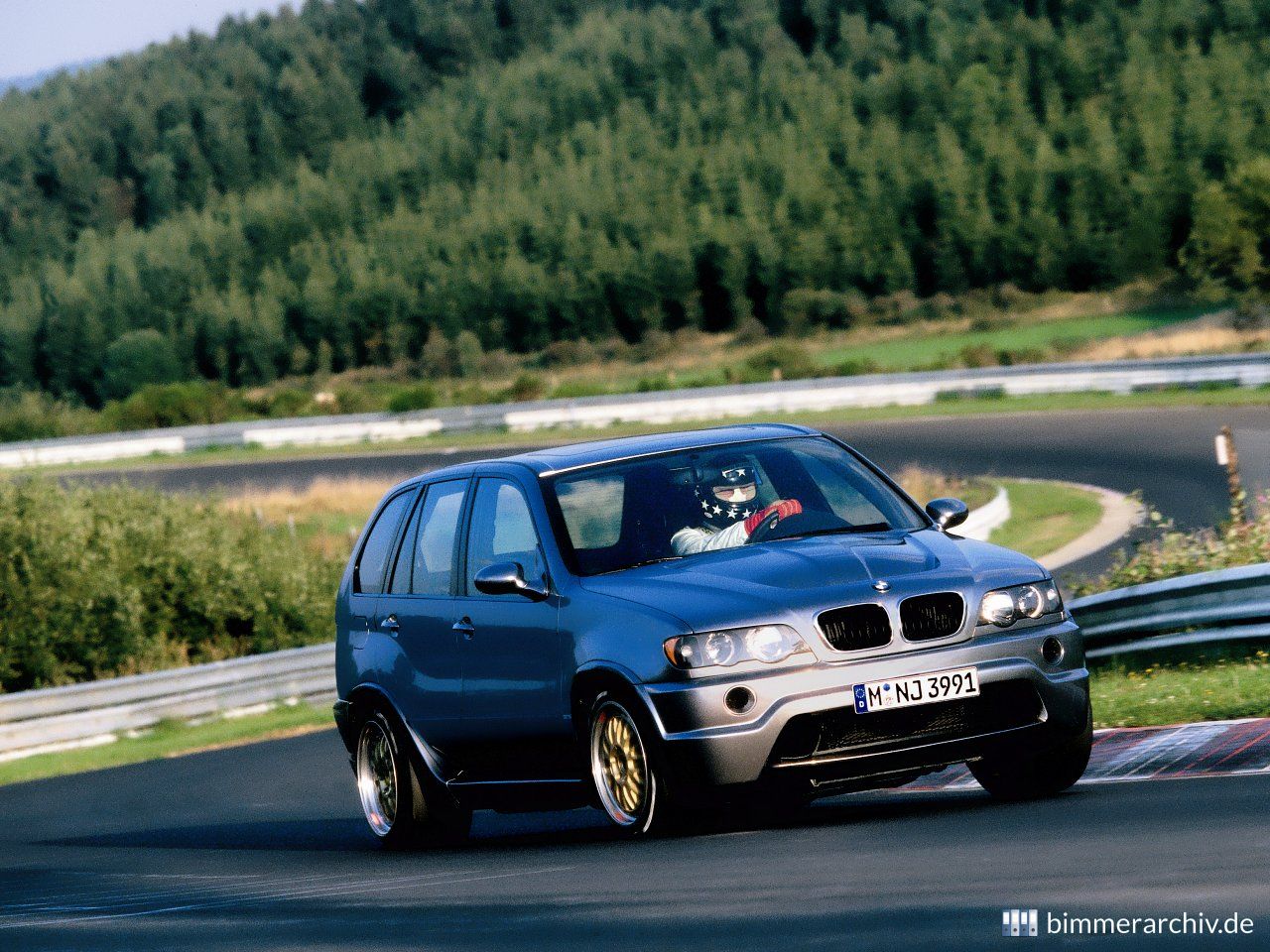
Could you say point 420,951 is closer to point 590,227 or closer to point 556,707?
point 556,707

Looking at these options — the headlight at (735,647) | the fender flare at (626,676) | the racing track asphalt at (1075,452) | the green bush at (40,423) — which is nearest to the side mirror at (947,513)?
the headlight at (735,647)

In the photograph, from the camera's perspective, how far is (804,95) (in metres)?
147

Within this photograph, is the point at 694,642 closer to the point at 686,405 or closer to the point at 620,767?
the point at 620,767

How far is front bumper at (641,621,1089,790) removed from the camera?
23.0ft

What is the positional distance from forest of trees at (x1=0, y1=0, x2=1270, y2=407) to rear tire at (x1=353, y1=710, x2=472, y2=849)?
7359 centimetres

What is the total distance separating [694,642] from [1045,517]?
2186 cm

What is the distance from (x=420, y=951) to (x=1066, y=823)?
2.60 meters

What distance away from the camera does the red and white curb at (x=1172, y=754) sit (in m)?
8.17

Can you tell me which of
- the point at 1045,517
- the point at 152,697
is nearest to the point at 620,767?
the point at 152,697

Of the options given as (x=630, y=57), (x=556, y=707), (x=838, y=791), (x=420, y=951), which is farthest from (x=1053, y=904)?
(x=630, y=57)

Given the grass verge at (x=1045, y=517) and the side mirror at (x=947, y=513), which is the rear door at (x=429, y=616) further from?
the grass verge at (x=1045, y=517)

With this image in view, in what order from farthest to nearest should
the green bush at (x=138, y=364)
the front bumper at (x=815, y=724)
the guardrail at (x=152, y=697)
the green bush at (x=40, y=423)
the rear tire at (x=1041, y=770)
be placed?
1. the green bush at (x=138, y=364)
2. the green bush at (x=40, y=423)
3. the guardrail at (x=152, y=697)
4. the rear tire at (x=1041, y=770)
5. the front bumper at (x=815, y=724)

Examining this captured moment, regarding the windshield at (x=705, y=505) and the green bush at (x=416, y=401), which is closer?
the windshield at (x=705, y=505)

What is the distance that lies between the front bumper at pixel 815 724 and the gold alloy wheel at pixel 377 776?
253 cm
